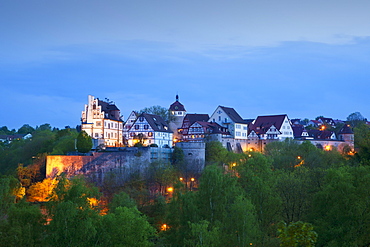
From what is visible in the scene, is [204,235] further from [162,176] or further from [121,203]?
[162,176]

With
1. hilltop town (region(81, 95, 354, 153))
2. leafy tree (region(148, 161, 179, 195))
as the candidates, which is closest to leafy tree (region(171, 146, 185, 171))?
leafy tree (region(148, 161, 179, 195))

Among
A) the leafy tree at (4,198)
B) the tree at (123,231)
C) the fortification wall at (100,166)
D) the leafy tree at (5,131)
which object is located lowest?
the tree at (123,231)

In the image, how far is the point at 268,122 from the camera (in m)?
103

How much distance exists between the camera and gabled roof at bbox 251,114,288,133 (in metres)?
100

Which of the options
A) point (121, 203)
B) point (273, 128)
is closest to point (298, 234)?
point (121, 203)

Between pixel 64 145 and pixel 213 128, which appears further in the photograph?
pixel 213 128

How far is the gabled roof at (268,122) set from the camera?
10045 cm

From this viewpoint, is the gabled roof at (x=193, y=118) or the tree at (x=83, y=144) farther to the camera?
the gabled roof at (x=193, y=118)

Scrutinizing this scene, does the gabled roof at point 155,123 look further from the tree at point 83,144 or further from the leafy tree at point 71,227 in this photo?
the leafy tree at point 71,227

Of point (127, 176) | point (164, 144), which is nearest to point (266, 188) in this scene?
point (127, 176)

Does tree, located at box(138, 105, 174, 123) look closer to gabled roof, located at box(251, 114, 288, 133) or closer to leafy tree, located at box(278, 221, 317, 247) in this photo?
gabled roof, located at box(251, 114, 288, 133)

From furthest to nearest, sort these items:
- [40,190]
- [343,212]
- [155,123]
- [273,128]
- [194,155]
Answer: [273,128] → [155,123] → [194,155] → [40,190] → [343,212]

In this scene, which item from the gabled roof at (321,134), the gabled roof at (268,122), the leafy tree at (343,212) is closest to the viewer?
the leafy tree at (343,212)

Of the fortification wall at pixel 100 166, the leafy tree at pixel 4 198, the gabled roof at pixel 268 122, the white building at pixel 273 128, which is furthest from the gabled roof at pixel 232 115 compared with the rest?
the leafy tree at pixel 4 198
